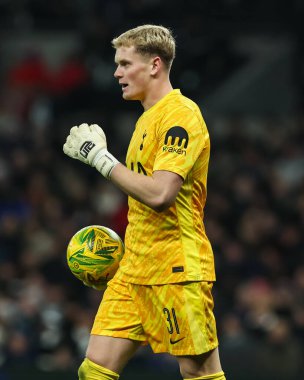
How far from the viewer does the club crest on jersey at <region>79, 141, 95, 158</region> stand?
5.48 metres

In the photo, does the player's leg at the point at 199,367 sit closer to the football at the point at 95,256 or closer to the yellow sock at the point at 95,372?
the yellow sock at the point at 95,372

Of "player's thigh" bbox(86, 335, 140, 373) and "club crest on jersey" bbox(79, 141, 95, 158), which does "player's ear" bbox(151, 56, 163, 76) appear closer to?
"club crest on jersey" bbox(79, 141, 95, 158)

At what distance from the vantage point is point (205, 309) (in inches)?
221

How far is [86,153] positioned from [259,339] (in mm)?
4456

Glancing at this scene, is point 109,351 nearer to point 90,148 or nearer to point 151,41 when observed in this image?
point 90,148

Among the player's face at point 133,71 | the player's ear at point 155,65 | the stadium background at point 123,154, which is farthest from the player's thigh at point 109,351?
the stadium background at point 123,154

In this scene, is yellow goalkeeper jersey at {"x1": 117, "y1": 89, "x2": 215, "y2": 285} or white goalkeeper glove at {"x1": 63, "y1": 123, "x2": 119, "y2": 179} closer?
white goalkeeper glove at {"x1": 63, "y1": 123, "x2": 119, "y2": 179}

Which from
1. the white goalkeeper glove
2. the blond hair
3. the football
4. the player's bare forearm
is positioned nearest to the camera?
the player's bare forearm

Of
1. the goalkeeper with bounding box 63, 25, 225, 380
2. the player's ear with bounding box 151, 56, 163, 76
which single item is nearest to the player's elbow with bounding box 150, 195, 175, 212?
the goalkeeper with bounding box 63, 25, 225, 380

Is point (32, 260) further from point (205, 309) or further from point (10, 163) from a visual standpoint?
point (205, 309)

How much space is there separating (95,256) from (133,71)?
1.04 metres

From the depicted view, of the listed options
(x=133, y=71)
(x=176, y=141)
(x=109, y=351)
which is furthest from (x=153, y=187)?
(x=109, y=351)

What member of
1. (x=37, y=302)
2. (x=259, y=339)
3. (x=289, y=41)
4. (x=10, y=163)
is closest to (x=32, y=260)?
(x=37, y=302)

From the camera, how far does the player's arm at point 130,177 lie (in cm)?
528
